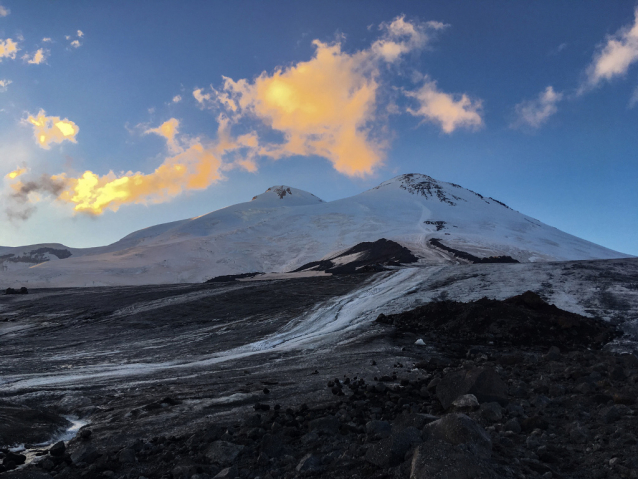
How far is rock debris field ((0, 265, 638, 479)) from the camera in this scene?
14.0ft

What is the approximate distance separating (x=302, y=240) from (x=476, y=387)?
58.6 m

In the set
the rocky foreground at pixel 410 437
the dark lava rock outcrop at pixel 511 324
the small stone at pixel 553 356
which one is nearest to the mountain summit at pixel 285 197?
the dark lava rock outcrop at pixel 511 324

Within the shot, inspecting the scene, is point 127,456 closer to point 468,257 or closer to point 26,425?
point 26,425

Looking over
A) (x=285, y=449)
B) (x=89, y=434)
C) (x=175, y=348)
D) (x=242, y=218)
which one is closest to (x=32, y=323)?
(x=175, y=348)

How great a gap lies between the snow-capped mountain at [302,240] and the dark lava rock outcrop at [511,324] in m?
22.9

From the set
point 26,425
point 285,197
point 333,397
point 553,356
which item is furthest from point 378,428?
point 285,197

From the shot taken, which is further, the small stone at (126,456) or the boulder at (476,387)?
the boulder at (476,387)

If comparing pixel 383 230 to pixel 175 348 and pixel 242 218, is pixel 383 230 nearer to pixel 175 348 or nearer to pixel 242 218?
pixel 242 218

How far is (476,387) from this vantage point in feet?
20.2

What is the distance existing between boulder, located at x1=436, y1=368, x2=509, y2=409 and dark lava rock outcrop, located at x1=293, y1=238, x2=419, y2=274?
27.5 m

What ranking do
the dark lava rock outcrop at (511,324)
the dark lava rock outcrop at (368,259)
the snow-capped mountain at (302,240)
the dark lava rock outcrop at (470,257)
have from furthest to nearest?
1. the snow-capped mountain at (302,240)
2. the dark lava rock outcrop at (470,257)
3. the dark lava rock outcrop at (368,259)
4. the dark lava rock outcrop at (511,324)

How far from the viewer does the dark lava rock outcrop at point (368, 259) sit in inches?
1495

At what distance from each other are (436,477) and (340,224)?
69.7 meters

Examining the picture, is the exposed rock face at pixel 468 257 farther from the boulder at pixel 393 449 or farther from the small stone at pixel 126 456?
the small stone at pixel 126 456
